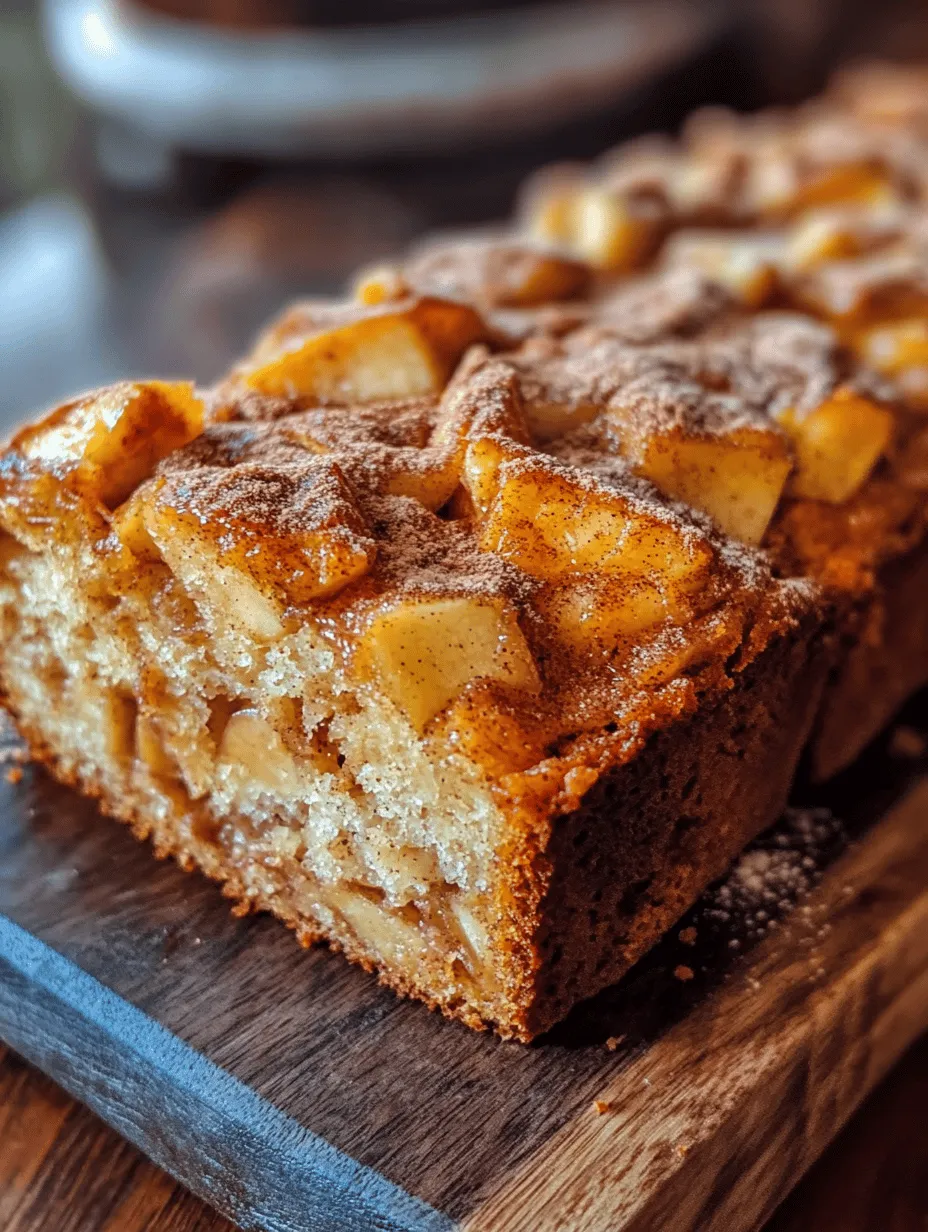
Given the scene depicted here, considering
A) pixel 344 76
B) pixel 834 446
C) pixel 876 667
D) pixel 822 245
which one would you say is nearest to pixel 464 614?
pixel 834 446

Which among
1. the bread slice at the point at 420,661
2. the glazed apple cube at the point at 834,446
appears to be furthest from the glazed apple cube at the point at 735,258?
the bread slice at the point at 420,661

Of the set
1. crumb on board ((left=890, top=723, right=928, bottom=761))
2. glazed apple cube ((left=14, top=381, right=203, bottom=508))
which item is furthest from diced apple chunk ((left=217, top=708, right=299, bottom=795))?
crumb on board ((left=890, top=723, right=928, bottom=761))

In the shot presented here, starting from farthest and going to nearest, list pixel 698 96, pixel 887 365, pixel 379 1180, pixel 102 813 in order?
pixel 698 96, pixel 887 365, pixel 102 813, pixel 379 1180

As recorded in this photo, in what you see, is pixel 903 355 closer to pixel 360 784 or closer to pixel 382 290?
pixel 382 290

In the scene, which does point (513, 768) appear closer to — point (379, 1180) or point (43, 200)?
point (379, 1180)

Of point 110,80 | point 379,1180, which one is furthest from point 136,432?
point 110,80

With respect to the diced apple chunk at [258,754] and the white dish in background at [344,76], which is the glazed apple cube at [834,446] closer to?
the diced apple chunk at [258,754]
